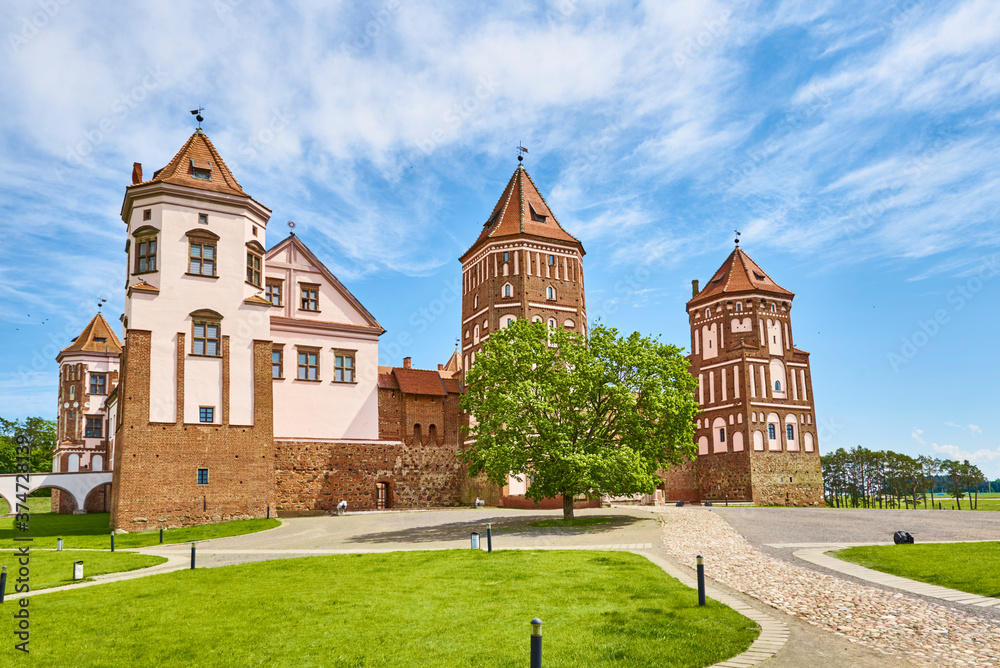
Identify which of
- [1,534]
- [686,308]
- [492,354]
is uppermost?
[686,308]

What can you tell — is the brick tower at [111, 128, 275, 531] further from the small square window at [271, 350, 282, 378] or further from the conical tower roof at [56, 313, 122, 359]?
the conical tower roof at [56, 313, 122, 359]

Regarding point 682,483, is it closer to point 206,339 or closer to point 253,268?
point 253,268

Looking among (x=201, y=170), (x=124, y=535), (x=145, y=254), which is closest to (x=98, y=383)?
(x=145, y=254)

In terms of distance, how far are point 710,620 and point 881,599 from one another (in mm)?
4405

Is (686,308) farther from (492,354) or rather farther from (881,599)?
(881,599)

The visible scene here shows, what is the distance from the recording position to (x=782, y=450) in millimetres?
65750

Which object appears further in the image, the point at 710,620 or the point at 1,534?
the point at 1,534

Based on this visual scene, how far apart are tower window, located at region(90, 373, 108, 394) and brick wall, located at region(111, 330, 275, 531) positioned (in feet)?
125

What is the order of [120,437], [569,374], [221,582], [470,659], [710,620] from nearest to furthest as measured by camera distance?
[470,659]
[710,620]
[221,582]
[569,374]
[120,437]

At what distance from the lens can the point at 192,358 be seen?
130ft

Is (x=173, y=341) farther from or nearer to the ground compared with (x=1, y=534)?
farther from the ground

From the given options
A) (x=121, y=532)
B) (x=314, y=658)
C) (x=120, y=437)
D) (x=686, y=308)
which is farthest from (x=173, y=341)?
(x=686, y=308)

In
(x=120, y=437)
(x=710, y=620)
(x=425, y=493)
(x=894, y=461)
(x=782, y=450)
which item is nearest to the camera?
(x=710, y=620)

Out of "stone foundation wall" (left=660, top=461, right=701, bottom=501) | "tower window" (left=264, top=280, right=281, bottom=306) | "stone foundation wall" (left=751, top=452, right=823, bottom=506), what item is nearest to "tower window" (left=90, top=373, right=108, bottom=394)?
"tower window" (left=264, top=280, right=281, bottom=306)
